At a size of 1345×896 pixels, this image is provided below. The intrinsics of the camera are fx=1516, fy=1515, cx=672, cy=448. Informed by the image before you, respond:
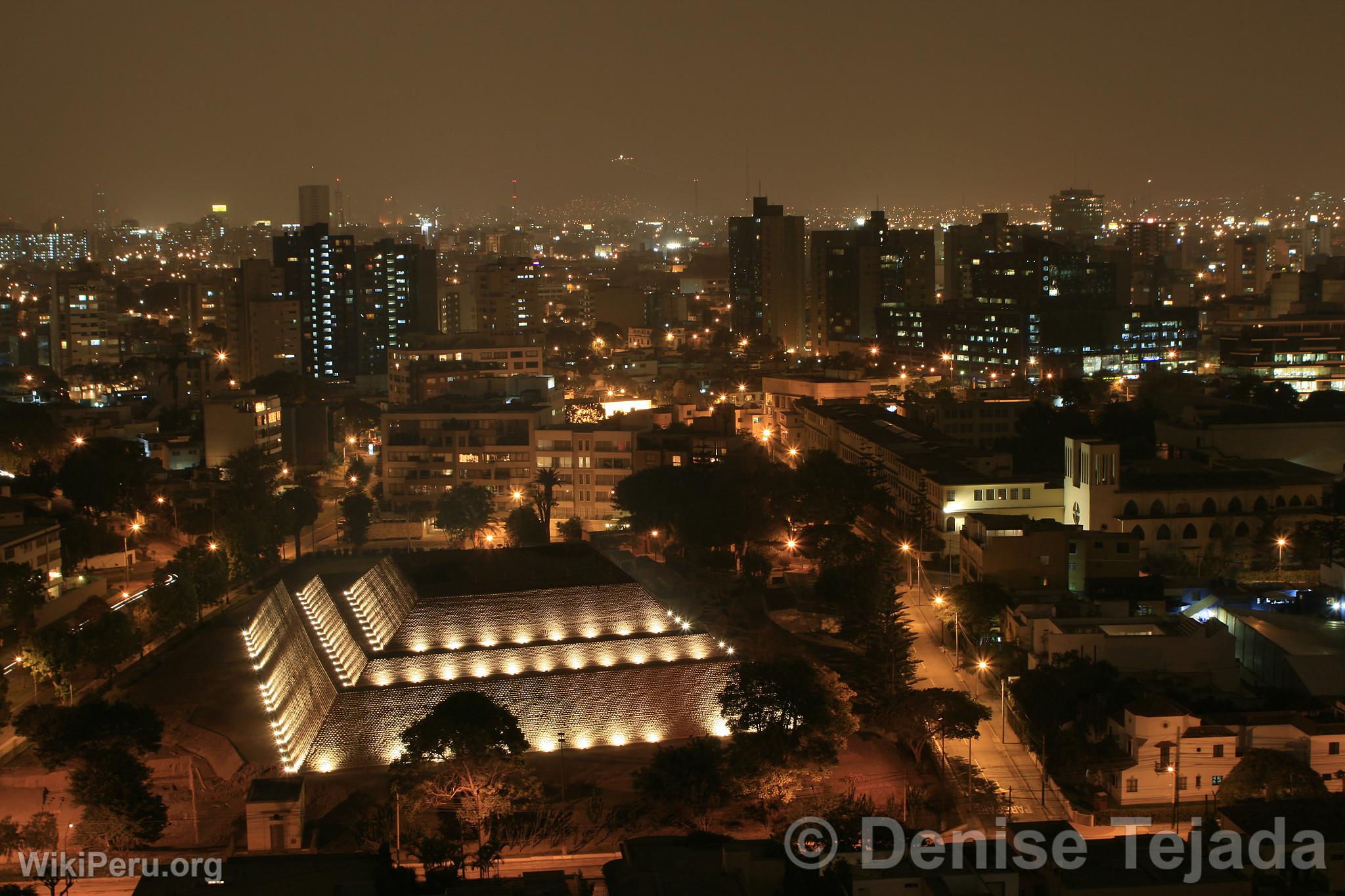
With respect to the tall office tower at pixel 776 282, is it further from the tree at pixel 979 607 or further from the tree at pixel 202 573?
the tree at pixel 979 607

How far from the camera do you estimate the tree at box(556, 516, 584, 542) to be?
810 inches

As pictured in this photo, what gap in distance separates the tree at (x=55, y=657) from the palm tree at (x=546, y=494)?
7.17 metres

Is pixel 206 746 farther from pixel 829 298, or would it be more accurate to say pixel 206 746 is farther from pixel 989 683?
pixel 829 298

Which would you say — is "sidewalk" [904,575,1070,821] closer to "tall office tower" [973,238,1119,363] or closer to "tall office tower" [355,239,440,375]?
"tall office tower" [973,238,1119,363]

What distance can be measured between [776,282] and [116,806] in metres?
38.2

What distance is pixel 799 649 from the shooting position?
572 inches

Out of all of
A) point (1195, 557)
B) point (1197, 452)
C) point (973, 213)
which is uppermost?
point (973, 213)

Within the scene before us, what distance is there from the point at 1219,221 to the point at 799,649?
86.1 meters

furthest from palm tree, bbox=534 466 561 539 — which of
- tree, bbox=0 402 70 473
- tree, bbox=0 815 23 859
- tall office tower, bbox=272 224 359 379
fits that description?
tall office tower, bbox=272 224 359 379

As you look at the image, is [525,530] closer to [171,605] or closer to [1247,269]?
[171,605]

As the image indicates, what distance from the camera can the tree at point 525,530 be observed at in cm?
1984

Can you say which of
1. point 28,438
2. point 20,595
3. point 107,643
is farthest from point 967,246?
point 107,643

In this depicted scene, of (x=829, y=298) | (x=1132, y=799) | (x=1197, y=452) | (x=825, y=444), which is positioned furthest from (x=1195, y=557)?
(x=829, y=298)

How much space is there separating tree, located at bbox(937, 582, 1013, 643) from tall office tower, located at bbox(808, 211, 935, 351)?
31.8m
